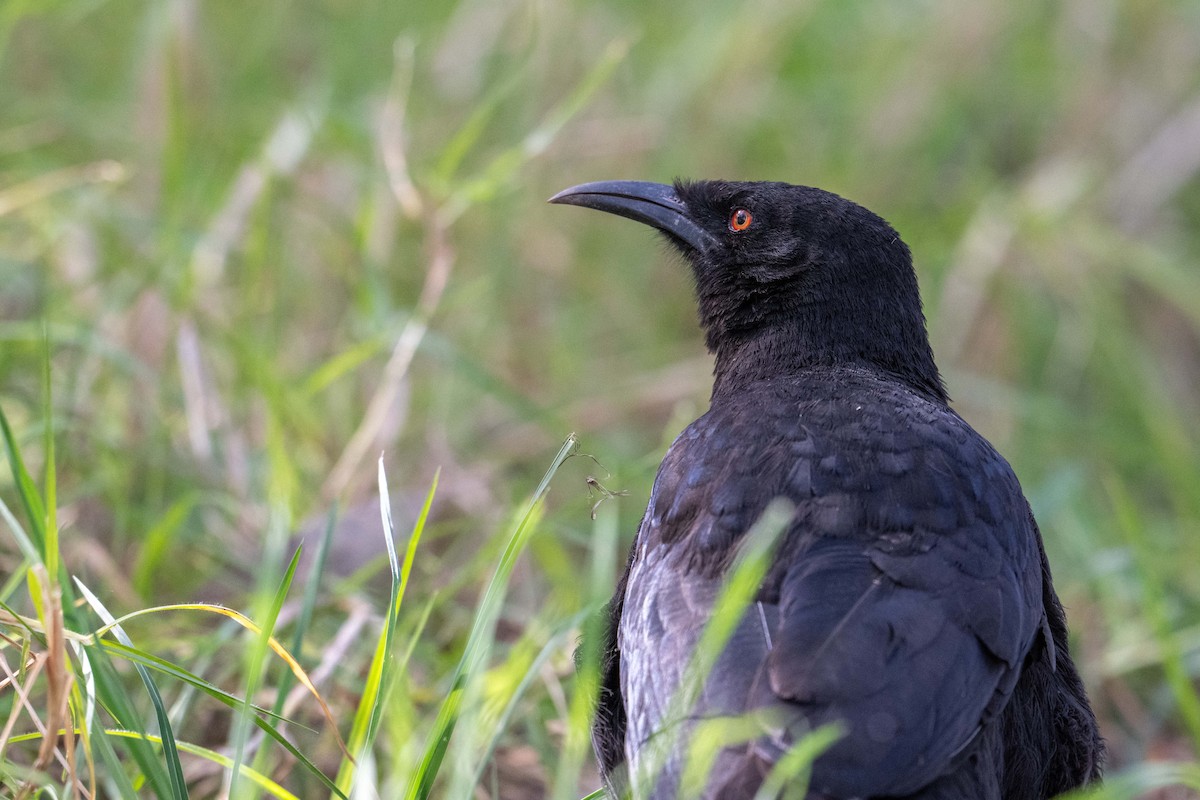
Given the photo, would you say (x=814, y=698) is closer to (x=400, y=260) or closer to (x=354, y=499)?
(x=354, y=499)

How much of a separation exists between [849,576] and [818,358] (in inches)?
36.1

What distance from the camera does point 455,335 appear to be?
5.76 metres

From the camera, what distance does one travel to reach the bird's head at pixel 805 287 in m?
3.24

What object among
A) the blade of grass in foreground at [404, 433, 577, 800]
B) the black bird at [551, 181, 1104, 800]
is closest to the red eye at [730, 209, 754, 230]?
the black bird at [551, 181, 1104, 800]

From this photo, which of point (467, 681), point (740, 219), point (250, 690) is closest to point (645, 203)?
point (740, 219)

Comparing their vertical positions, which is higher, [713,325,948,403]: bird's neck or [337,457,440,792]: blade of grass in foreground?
[713,325,948,403]: bird's neck

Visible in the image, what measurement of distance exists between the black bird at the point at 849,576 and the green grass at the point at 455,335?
20 cm

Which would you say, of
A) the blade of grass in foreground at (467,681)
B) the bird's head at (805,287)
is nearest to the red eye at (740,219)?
the bird's head at (805,287)

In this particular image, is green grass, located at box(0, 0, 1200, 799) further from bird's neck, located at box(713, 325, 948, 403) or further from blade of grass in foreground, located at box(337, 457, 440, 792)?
bird's neck, located at box(713, 325, 948, 403)

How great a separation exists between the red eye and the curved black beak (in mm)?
72

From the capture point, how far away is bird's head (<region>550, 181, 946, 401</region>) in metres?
3.24

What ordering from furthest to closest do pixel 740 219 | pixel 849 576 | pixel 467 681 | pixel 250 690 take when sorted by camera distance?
pixel 740 219
pixel 849 576
pixel 467 681
pixel 250 690

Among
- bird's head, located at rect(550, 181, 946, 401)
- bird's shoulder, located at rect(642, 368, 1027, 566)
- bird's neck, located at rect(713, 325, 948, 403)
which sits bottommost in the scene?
bird's shoulder, located at rect(642, 368, 1027, 566)

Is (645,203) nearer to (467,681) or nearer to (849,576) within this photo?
(849,576)
